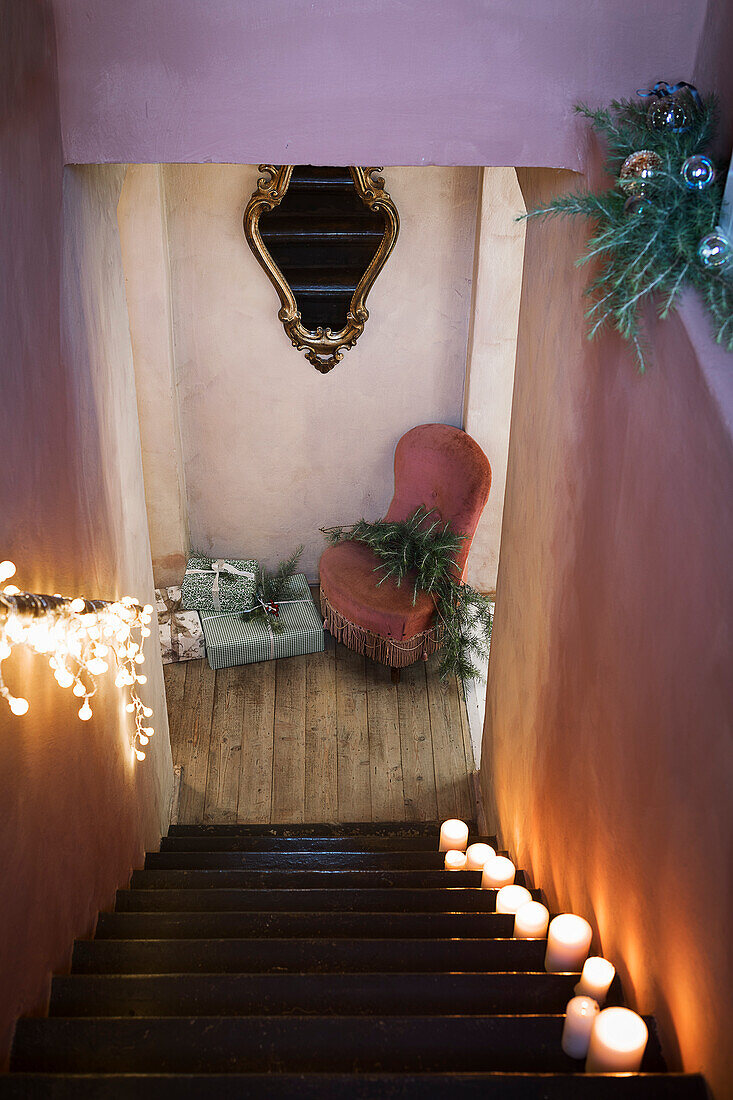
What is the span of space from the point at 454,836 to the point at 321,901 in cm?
61

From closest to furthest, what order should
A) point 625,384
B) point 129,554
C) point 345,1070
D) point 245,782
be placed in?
point 345,1070 → point 625,384 → point 129,554 → point 245,782

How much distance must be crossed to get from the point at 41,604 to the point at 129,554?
161 cm

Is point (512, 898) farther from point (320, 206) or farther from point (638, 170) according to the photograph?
point (320, 206)

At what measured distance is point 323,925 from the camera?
2.59 meters

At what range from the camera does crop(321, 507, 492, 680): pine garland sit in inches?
182

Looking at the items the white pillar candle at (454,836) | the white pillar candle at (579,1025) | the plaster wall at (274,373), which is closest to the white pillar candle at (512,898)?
the white pillar candle at (454,836)

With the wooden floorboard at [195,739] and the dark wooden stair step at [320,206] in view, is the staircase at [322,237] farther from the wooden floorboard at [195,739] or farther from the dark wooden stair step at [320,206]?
the wooden floorboard at [195,739]

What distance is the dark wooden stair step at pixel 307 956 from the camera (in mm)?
2357

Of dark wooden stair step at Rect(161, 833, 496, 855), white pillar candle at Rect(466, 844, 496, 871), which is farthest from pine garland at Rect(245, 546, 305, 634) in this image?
white pillar candle at Rect(466, 844, 496, 871)

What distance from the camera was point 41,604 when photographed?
1763mm

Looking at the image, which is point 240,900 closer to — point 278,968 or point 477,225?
point 278,968

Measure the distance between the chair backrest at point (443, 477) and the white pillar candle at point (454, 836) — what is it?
1626 millimetres

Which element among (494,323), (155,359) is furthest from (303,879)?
(494,323)

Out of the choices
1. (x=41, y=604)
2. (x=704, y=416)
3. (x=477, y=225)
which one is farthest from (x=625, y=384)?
(x=477, y=225)
